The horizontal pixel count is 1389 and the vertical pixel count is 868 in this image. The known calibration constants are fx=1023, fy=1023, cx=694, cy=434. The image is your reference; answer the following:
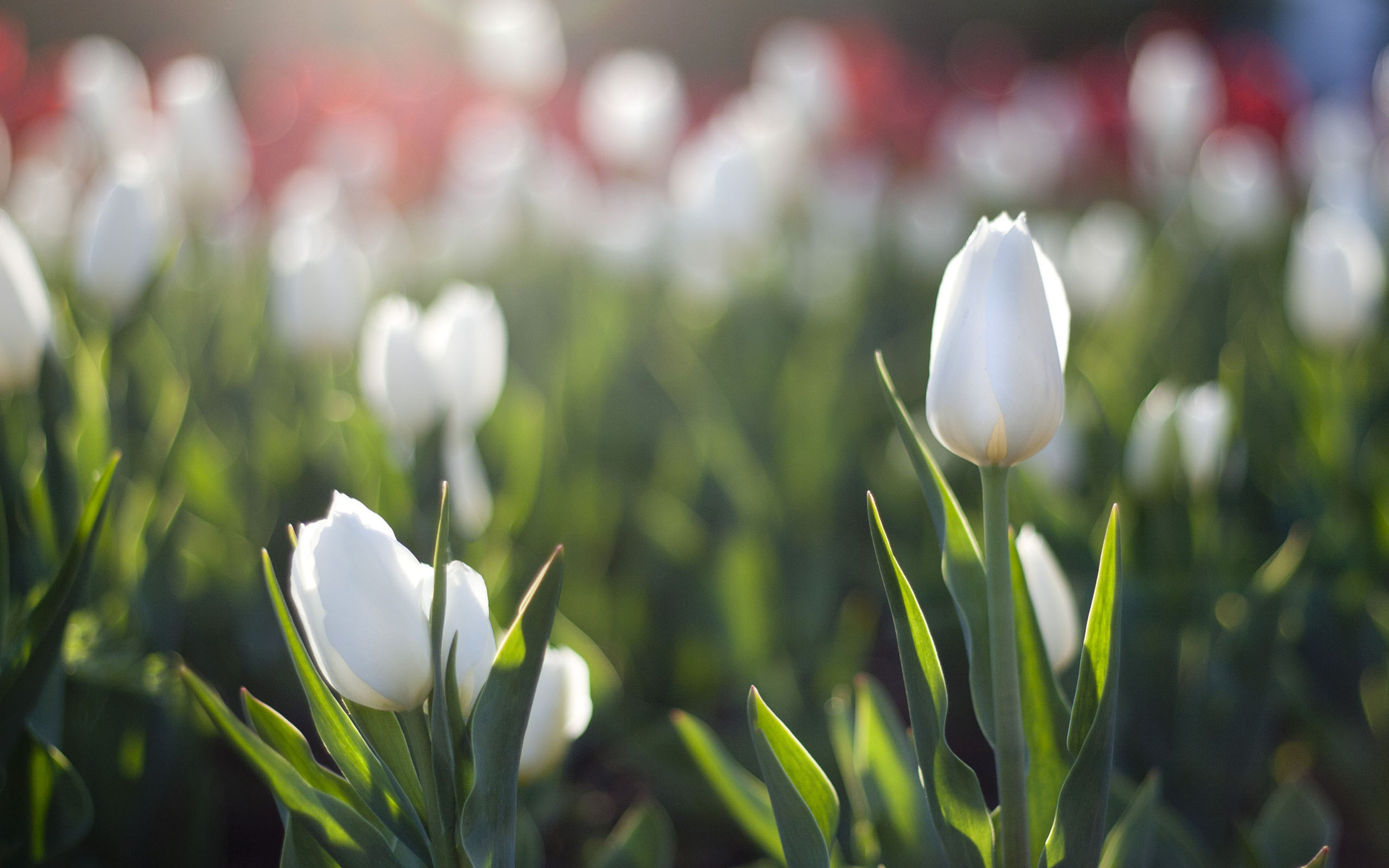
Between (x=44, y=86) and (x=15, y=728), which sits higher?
(x=15, y=728)

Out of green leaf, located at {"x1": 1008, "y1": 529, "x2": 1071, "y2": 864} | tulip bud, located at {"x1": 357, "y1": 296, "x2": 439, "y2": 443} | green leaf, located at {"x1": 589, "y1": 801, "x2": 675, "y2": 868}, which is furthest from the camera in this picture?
tulip bud, located at {"x1": 357, "y1": 296, "x2": 439, "y2": 443}

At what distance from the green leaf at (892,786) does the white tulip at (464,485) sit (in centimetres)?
56

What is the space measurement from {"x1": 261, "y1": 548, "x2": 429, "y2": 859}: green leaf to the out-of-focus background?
0.93 feet

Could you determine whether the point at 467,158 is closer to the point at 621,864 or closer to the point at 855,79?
the point at 855,79

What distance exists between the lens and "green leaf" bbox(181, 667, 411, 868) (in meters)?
0.61

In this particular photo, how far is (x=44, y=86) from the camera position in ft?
13.7

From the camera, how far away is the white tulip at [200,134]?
191cm

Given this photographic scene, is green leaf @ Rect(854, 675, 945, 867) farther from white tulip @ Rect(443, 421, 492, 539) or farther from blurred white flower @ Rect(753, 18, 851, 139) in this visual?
blurred white flower @ Rect(753, 18, 851, 139)

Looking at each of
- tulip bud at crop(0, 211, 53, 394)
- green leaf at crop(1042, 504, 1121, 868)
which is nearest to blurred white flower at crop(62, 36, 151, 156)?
tulip bud at crop(0, 211, 53, 394)

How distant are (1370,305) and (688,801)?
1.25 meters

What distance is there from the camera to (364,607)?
24.5 inches

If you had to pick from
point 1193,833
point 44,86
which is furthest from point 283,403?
point 44,86

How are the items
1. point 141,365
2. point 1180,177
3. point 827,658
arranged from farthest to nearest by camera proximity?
point 1180,177 → point 141,365 → point 827,658

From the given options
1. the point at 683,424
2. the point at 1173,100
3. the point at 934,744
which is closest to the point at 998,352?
the point at 934,744
